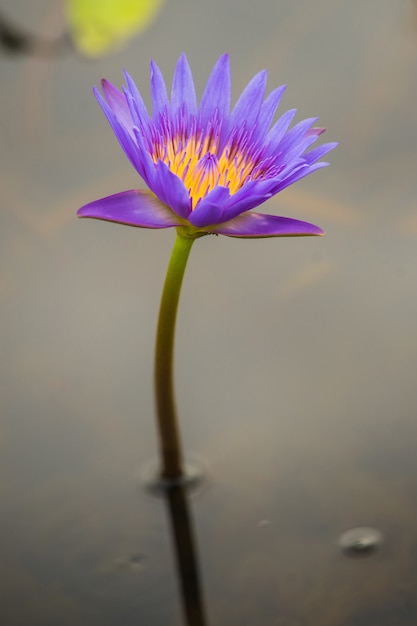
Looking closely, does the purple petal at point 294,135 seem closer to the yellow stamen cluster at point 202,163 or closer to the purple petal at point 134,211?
the yellow stamen cluster at point 202,163

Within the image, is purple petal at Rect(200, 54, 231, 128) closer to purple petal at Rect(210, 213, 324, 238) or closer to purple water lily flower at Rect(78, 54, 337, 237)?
purple water lily flower at Rect(78, 54, 337, 237)

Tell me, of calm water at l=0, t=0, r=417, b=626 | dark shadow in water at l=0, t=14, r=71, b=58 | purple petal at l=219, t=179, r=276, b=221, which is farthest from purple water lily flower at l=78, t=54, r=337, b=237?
dark shadow in water at l=0, t=14, r=71, b=58

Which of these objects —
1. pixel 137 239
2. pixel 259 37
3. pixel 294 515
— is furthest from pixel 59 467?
pixel 259 37

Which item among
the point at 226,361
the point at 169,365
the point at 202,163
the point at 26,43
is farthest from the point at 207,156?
the point at 26,43

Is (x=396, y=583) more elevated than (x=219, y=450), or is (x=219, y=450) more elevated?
(x=219, y=450)

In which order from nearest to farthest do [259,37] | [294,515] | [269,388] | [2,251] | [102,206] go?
[102,206]
[294,515]
[269,388]
[2,251]
[259,37]

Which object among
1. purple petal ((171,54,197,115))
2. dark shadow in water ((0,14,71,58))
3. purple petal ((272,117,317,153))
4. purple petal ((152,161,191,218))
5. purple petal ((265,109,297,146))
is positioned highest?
A: dark shadow in water ((0,14,71,58))

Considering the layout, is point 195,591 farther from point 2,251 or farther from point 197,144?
point 2,251
